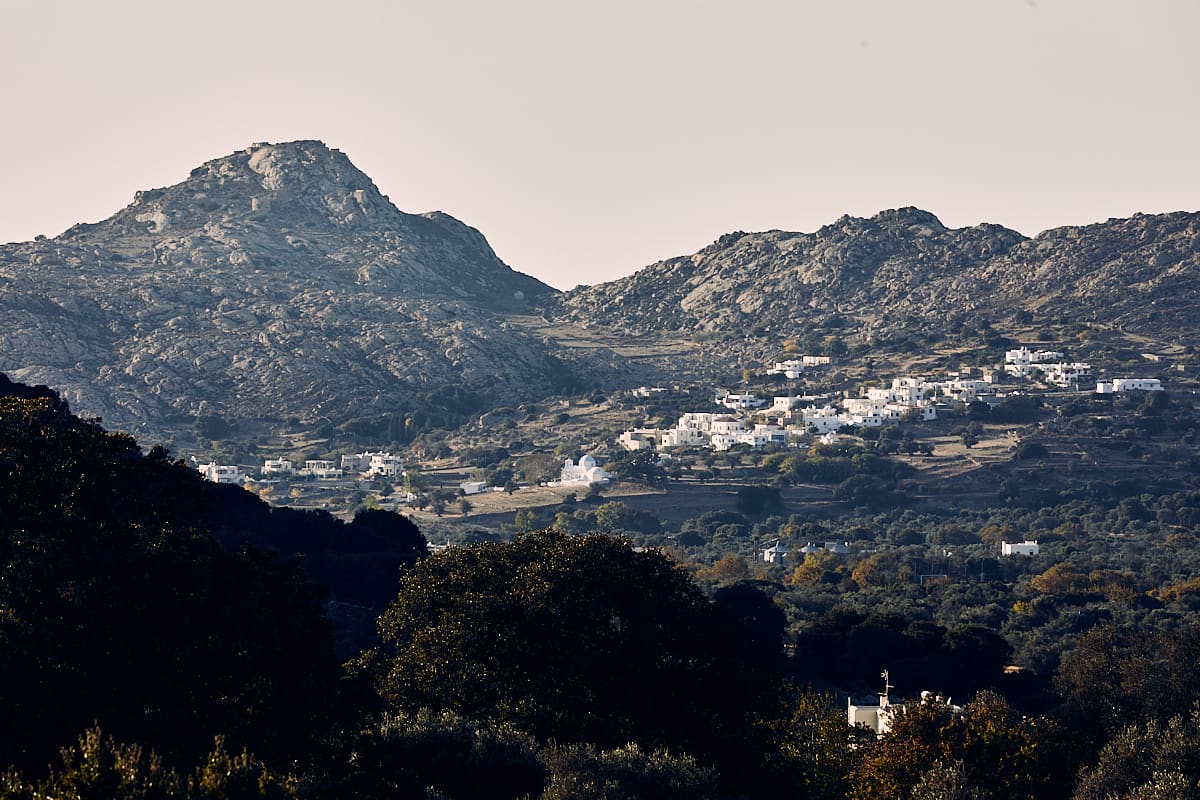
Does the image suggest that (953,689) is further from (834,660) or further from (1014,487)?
(1014,487)

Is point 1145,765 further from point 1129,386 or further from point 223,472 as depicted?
point 1129,386

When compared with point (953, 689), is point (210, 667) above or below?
above

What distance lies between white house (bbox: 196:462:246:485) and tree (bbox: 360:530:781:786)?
114 m

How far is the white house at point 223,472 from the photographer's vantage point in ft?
537

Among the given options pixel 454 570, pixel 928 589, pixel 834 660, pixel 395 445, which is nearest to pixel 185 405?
pixel 395 445

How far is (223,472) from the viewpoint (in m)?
166

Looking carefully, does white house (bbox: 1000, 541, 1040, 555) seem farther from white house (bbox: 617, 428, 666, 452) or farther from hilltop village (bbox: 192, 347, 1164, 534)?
white house (bbox: 617, 428, 666, 452)

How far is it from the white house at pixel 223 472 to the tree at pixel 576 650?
373 ft

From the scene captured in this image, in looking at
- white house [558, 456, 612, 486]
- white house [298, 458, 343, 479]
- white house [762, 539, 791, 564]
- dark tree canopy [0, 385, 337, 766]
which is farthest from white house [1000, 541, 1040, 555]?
dark tree canopy [0, 385, 337, 766]

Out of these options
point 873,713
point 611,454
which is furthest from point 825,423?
point 873,713

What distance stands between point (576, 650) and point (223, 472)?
123 m

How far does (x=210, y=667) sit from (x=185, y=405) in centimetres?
16349

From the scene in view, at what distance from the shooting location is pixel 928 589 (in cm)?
11444

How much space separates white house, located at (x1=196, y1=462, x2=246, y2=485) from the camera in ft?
537
